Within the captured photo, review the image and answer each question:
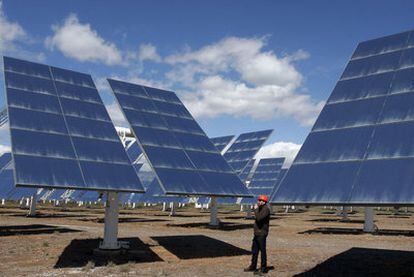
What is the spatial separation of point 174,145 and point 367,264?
1112 cm

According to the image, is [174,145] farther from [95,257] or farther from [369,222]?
[369,222]

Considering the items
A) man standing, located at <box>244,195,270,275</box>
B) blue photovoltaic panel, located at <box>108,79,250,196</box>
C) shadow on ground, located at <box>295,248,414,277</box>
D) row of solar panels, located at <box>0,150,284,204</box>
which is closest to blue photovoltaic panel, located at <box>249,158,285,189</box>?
row of solar panels, located at <box>0,150,284,204</box>

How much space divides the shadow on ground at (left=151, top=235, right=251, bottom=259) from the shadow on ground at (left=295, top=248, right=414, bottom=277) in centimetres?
415

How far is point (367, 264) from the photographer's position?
16156 millimetres

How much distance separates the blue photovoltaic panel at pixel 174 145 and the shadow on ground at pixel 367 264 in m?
6.26

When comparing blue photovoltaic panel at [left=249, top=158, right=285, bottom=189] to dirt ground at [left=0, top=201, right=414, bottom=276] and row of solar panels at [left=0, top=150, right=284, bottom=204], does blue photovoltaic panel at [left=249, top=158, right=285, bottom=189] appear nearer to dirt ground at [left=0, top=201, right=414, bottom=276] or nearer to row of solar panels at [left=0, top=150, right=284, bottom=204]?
row of solar panels at [left=0, top=150, right=284, bottom=204]

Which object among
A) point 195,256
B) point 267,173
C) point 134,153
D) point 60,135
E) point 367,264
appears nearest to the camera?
point 367,264

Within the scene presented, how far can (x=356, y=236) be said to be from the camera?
2745cm

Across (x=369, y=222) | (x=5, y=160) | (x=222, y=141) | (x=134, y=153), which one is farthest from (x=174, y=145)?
(x=5, y=160)

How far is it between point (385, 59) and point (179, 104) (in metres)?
17.1

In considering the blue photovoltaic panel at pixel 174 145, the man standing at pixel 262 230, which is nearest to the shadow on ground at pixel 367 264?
Answer: the man standing at pixel 262 230

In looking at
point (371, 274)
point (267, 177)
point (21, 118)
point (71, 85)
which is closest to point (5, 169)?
point (267, 177)

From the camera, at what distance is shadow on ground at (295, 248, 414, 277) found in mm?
14344

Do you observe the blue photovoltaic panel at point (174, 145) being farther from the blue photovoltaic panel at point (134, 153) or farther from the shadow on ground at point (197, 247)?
the blue photovoltaic panel at point (134, 153)
